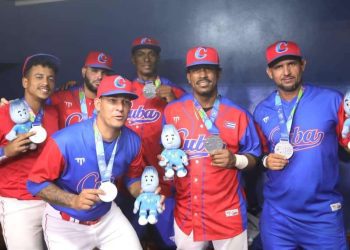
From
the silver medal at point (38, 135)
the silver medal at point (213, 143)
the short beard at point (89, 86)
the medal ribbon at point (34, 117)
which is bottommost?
the silver medal at point (213, 143)

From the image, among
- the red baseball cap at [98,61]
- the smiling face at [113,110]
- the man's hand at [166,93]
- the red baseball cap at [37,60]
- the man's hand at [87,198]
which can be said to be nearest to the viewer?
the man's hand at [87,198]

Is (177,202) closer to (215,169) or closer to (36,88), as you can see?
(215,169)

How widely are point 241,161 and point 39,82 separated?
1.49 metres

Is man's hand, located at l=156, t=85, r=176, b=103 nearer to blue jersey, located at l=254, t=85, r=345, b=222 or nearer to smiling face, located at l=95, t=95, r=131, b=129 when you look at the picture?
smiling face, located at l=95, t=95, r=131, b=129

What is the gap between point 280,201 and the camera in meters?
2.46

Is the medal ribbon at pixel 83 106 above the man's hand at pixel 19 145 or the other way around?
above

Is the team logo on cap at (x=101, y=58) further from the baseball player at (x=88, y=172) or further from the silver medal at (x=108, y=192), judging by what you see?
the silver medal at (x=108, y=192)

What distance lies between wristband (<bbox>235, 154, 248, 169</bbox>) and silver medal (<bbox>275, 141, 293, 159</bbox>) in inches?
8.5

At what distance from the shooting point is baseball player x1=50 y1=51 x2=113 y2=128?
2.90 meters

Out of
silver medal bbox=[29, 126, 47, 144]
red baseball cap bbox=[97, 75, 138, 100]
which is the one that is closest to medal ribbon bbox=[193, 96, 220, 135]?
red baseball cap bbox=[97, 75, 138, 100]

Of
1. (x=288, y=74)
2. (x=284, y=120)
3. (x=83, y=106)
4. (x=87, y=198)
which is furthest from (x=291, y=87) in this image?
(x=83, y=106)

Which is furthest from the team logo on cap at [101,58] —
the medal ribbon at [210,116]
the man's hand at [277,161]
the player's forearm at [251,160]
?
the man's hand at [277,161]

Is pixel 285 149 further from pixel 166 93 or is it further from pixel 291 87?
pixel 166 93

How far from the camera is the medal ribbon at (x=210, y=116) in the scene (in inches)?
96.2
